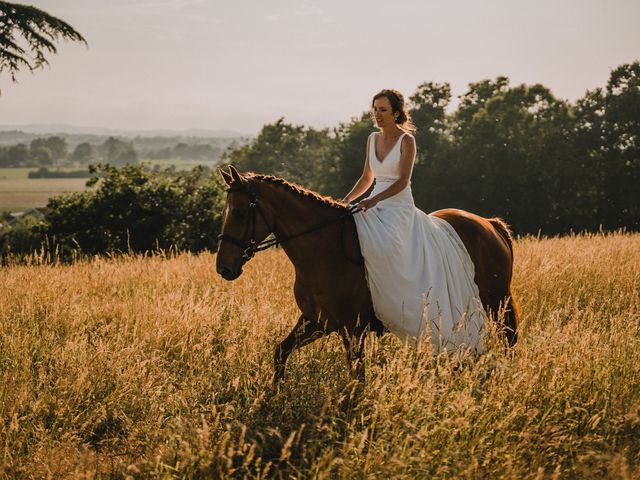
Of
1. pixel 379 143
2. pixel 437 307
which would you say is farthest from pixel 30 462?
pixel 379 143

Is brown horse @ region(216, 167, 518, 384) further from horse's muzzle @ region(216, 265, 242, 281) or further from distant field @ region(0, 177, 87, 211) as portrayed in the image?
distant field @ region(0, 177, 87, 211)

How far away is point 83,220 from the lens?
64.9ft

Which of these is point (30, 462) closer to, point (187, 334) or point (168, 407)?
point (168, 407)

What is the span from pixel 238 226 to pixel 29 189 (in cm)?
14994

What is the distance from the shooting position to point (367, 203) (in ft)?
16.4

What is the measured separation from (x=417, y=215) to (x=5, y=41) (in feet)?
66.2

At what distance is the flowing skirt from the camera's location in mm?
4902

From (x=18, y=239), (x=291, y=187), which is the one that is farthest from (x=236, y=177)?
(x=18, y=239)

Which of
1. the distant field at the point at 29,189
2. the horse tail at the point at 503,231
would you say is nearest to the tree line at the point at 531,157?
the horse tail at the point at 503,231

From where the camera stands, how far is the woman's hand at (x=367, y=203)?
4.97m

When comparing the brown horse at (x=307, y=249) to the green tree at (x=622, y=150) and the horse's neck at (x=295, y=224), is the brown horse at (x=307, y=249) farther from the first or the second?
the green tree at (x=622, y=150)

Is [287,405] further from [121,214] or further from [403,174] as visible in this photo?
[121,214]

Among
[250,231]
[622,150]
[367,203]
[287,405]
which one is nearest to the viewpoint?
[287,405]

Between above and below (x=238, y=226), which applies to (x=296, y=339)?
below
